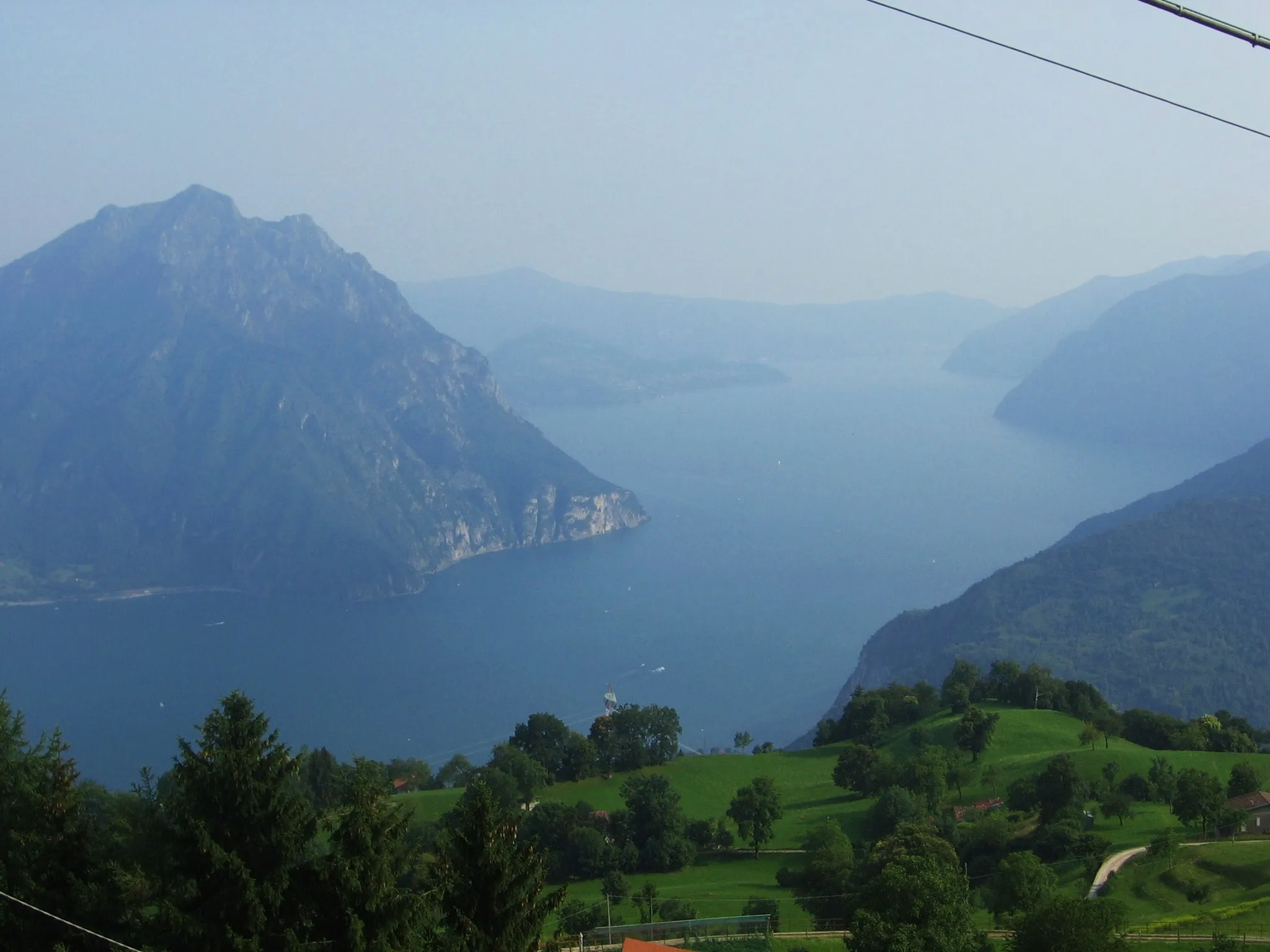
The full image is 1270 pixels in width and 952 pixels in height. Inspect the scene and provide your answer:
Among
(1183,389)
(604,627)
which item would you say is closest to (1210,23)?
(604,627)

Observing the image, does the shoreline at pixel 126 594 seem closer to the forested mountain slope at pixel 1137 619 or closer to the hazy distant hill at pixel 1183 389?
the forested mountain slope at pixel 1137 619

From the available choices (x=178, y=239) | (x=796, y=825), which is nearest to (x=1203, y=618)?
(x=796, y=825)

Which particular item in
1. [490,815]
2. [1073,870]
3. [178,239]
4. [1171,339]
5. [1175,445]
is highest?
[178,239]

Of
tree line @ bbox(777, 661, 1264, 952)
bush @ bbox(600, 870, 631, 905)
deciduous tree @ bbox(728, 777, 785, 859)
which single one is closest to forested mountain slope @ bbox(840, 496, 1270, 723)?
tree line @ bbox(777, 661, 1264, 952)

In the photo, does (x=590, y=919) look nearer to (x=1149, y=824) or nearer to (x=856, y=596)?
(x=1149, y=824)

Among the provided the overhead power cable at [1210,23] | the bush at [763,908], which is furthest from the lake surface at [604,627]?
the overhead power cable at [1210,23]

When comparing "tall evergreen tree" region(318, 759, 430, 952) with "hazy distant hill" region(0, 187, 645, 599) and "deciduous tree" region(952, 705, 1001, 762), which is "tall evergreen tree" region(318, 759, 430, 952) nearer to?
"deciduous tree" region(952, 705, 1001, 762)
